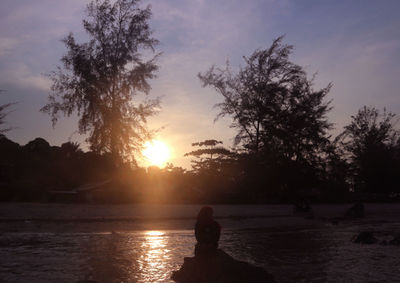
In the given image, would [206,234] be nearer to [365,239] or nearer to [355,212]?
[365,239]

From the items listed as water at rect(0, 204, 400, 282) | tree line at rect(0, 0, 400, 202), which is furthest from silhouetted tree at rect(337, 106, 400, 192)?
water at rect(0, 204, 400, 282)

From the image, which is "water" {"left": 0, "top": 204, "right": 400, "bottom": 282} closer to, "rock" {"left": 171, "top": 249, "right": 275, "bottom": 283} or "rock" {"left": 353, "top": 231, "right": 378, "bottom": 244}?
"rock" {"left": 353, "top": 231, "right": 378, "bottom": 244}

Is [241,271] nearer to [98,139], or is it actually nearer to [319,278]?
[319,278]

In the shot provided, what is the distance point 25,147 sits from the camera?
40.1 m

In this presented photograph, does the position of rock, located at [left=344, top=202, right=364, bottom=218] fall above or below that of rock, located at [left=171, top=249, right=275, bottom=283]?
above

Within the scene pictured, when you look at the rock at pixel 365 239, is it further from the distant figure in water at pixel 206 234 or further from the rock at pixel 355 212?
the rock at pixel 355 212

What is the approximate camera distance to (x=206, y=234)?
9328 millimetres

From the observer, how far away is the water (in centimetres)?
965

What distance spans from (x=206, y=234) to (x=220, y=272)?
1.12 metres

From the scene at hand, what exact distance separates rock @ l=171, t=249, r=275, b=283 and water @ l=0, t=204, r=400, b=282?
0.66 meters

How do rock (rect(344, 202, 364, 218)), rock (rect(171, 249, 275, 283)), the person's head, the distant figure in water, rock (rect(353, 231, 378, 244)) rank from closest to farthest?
rock (rect(171, 249, 275, 283)) → the distant figure in water → the person's head → rock (rect(353, 231, 378, 244)) → rock (rect(344, 202, 364, 218))

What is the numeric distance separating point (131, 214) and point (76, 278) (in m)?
14.9

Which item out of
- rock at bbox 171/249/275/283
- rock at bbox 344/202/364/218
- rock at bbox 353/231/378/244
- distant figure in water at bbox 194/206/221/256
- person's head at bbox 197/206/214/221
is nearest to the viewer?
rock at bbox 171/249/275/283

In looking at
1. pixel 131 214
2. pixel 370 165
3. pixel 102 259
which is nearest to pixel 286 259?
pixel 102 259
